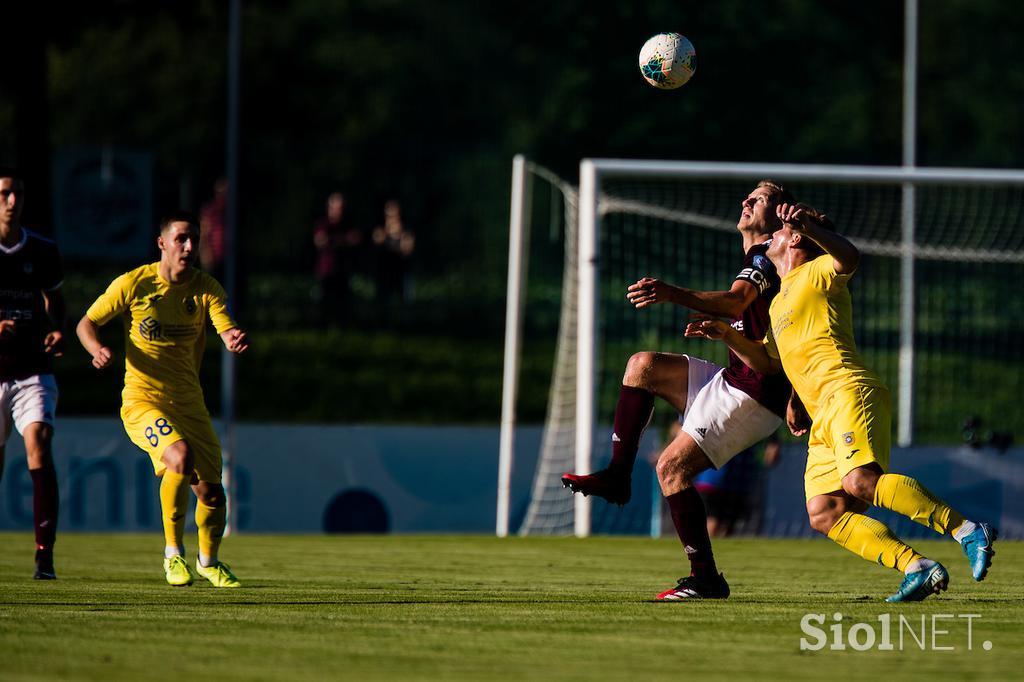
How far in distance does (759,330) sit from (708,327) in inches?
22.0

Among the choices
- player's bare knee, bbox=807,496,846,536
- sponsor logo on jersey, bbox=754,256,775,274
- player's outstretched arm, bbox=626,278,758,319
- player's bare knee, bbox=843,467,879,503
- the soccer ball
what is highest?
the soccer ball

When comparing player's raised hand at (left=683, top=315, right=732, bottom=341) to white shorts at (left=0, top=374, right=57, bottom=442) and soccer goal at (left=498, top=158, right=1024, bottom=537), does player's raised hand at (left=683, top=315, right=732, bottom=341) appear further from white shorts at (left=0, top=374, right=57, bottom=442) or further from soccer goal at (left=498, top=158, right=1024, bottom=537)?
soccer goal at (left=498, top=158, right=1024, bottom=537)

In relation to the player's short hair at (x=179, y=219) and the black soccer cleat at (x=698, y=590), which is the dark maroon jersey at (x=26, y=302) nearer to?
the player's short hair at (x=179, y=219)

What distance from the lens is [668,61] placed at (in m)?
11.0

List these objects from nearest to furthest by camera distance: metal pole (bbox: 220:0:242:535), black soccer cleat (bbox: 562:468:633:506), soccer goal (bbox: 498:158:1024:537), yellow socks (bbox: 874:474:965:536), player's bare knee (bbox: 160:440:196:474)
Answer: yellow socks (bbox: 874:474:965:536)
black soccer cleat (bbox: 562:468:633:506)
player's bare knee (bbox: 160:440:196:474)
soccer goal (bbox: 498:158:1024:537)
metal pole (bbox: 220:0:242:535)

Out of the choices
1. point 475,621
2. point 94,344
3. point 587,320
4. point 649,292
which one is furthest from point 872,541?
point 587,320

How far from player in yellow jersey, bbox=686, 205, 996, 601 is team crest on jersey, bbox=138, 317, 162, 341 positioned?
3.22 m

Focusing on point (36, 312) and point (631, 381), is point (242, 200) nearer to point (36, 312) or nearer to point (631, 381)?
point (36, 312)

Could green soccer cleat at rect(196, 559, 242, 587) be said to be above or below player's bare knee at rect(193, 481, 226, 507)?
below

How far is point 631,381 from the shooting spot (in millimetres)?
9164

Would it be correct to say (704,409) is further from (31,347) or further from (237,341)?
(31,347)

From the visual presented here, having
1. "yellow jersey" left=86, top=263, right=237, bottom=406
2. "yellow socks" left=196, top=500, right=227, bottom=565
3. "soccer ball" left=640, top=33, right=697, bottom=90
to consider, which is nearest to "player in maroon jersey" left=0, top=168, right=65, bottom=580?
"yellow jersey" left=86, top=263, right=237, bottom=406

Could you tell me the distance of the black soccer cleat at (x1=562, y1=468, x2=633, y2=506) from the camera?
8883mm

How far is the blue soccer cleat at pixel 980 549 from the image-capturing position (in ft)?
26.3
